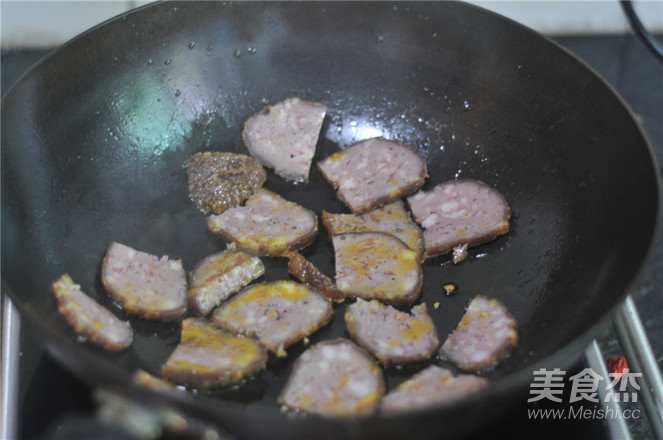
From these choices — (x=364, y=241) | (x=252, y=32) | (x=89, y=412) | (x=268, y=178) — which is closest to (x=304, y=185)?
(x=268, y=178)

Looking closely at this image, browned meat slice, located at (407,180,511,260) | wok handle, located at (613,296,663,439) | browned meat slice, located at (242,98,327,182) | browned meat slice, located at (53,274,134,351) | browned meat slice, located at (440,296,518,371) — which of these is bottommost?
wok handle, located at (613,296,663,439)

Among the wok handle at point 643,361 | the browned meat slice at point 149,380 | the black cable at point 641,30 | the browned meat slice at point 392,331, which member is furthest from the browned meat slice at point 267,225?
the black cable at point 641,30

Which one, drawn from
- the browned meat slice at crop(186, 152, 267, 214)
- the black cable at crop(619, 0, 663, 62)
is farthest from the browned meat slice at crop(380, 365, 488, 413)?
the black cable at crop(619, 0, 663, 62)

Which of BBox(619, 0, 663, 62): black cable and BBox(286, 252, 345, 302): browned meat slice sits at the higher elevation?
BBox(619, 0, 663, 62): black cable

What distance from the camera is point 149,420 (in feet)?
3.37

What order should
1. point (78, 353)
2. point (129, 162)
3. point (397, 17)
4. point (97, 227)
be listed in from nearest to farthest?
1. point (78, 353)
2. point (97, 227)
3. point (129, 162)
4. point (397, 17)

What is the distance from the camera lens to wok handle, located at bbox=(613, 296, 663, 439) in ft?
3.79

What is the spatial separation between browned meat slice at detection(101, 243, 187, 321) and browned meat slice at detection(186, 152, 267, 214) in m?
0.19

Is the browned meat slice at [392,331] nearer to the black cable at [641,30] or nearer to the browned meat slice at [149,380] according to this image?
the browned meat slice at [149,380]

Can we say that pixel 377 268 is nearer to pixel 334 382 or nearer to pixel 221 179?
pixel 334 382

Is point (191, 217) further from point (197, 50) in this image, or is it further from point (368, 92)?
point (368, 92)

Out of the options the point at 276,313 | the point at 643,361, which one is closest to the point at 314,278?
the point at 276,313

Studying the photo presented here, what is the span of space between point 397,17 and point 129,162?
0.70 m

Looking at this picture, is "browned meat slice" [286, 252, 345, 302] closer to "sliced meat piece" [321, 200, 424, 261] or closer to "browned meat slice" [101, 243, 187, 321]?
"sliced meat piece" [321, 200, 424, 261]
